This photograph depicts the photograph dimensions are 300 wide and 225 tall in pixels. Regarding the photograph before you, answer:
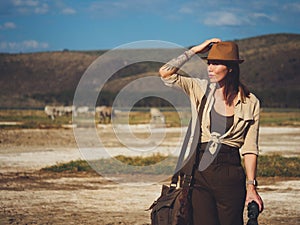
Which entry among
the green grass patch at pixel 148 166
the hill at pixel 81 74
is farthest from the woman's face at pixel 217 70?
the hill at pixel 81 74

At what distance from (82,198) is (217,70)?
270 inches

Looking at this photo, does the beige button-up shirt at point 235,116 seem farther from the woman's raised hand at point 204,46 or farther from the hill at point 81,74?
the hill at point 81,74

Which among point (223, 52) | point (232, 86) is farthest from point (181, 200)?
point (223, 52)

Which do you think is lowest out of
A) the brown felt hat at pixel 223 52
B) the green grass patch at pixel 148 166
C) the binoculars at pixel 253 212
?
the green grass patch at pixel 148 166

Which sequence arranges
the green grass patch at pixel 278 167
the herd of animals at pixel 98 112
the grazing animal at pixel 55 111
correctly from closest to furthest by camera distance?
1. the green grass patch at pixel 278 167
2. the herd of animals at pixel 98 112
3. the grazing animal at pixel 55 111

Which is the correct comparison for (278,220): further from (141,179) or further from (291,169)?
(291,169)

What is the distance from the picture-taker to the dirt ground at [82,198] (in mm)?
9625

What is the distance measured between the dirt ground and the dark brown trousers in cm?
446

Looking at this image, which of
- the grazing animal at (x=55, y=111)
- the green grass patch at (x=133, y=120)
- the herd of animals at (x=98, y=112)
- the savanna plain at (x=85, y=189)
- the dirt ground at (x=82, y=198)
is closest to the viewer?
the dirt ground at (x=82, y=198)

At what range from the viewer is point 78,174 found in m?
15.2

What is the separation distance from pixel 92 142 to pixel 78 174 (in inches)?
387

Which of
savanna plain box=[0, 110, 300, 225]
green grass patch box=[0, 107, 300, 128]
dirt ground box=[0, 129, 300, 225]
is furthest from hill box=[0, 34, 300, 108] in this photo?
dirt ground box=[0, 129, 300, 225]

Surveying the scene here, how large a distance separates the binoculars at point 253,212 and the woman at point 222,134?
0.06 meters

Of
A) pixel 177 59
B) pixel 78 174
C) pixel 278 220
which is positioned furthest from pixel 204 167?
pixel 78 174
